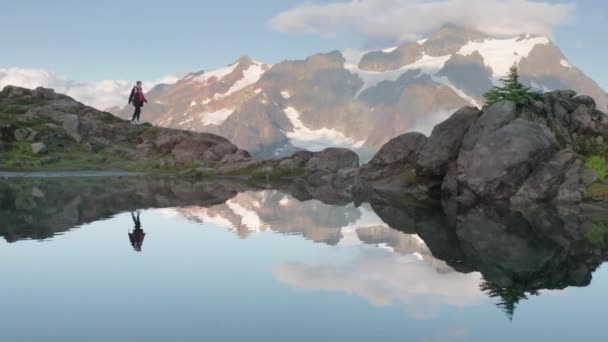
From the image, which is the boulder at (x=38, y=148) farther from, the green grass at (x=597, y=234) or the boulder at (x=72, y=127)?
the green grass at (x=597, y=234)

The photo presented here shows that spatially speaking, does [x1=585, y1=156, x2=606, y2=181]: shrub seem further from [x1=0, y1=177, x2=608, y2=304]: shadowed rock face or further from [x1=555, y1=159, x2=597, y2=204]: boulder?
[x1=0, y1=177, x2=608, y2=304]: shadowed rock face

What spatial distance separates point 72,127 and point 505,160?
202ft

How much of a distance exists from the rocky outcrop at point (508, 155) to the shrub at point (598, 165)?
966mm

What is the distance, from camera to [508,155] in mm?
42031

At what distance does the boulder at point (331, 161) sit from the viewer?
239 feet

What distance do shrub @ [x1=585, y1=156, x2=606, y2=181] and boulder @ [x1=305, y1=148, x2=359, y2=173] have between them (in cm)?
3214

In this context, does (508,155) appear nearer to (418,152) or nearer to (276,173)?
(418,152)

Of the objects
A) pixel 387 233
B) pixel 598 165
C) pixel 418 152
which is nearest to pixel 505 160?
pixel 598 165

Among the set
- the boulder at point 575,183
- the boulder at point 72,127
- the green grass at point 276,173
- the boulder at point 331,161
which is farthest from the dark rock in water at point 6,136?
the boulder at point 575,183

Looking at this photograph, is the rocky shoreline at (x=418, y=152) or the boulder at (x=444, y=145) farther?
the boulder at (x=444, y=145)

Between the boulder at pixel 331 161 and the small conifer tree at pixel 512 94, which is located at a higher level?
the small conifer tree at pixel 512 94

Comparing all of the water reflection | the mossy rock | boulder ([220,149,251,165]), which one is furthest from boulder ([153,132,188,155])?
the mossy rock

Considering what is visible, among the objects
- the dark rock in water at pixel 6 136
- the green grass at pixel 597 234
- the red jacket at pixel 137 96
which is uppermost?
the red jacket at pixel 137 96

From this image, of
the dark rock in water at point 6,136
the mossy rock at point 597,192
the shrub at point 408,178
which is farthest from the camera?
the dark rock in water at point 6,136
